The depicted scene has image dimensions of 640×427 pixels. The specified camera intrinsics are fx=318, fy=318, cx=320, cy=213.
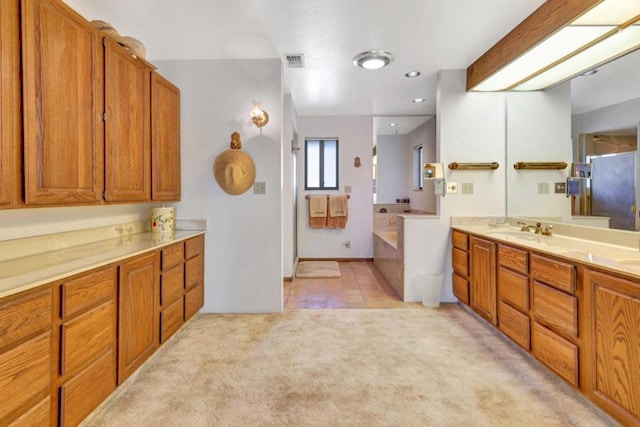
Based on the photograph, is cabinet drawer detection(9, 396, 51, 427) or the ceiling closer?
cabinet drawer detection(9, 396, 51, 427)

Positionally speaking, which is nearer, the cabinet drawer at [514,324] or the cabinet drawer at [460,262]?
the cabinet drawer at [514,324]

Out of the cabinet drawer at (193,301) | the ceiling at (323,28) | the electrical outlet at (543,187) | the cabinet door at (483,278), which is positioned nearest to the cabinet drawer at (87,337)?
the cabinet drawer at (193,301)

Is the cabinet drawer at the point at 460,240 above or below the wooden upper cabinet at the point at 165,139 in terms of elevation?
below

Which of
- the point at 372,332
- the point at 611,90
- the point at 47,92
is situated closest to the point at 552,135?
the point at 611,90

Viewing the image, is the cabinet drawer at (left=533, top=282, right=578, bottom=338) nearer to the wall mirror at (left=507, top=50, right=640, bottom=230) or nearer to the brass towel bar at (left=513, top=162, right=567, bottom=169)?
the wall mirror at (left=507, top=50, right=640, bottom=230)

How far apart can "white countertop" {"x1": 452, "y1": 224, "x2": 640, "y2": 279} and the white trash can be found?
2.17 ft

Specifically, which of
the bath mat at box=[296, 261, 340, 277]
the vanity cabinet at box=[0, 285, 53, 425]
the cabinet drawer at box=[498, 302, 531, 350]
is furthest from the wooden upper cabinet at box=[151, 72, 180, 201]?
the cabinet drawer at box=[498, 302, 531, 350]

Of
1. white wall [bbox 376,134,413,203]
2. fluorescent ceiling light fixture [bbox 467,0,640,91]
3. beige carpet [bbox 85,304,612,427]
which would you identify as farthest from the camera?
white wall [bbox 376,134,413,203]

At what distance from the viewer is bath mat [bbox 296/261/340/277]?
442 centimetres

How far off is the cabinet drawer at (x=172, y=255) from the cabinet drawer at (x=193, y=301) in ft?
1.16

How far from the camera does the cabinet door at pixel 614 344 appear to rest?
4.36ft

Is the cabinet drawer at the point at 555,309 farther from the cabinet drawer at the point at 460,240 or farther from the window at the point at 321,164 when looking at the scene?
→ the window at the point at 321,164

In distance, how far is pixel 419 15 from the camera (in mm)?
2234

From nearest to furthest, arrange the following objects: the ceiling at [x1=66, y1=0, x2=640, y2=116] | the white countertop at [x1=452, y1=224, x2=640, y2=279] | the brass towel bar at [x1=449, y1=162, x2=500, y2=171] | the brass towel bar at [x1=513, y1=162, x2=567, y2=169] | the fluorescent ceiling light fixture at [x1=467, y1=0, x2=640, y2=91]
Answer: the white countertop at [x1=452, y1=224, x2=640, y2=279] → the fluorescent ceiling light fixture at [x1=467, y1=0, x2=640, y2=91] → the ceiling at [x1=66, y1=0, x2=640, y2=116] → the brass towel bar at [x1=513, y1=162, x2=567, y2=169] → the brass towel bar at [x1=449, y1=162, x2=500, y2=171]
